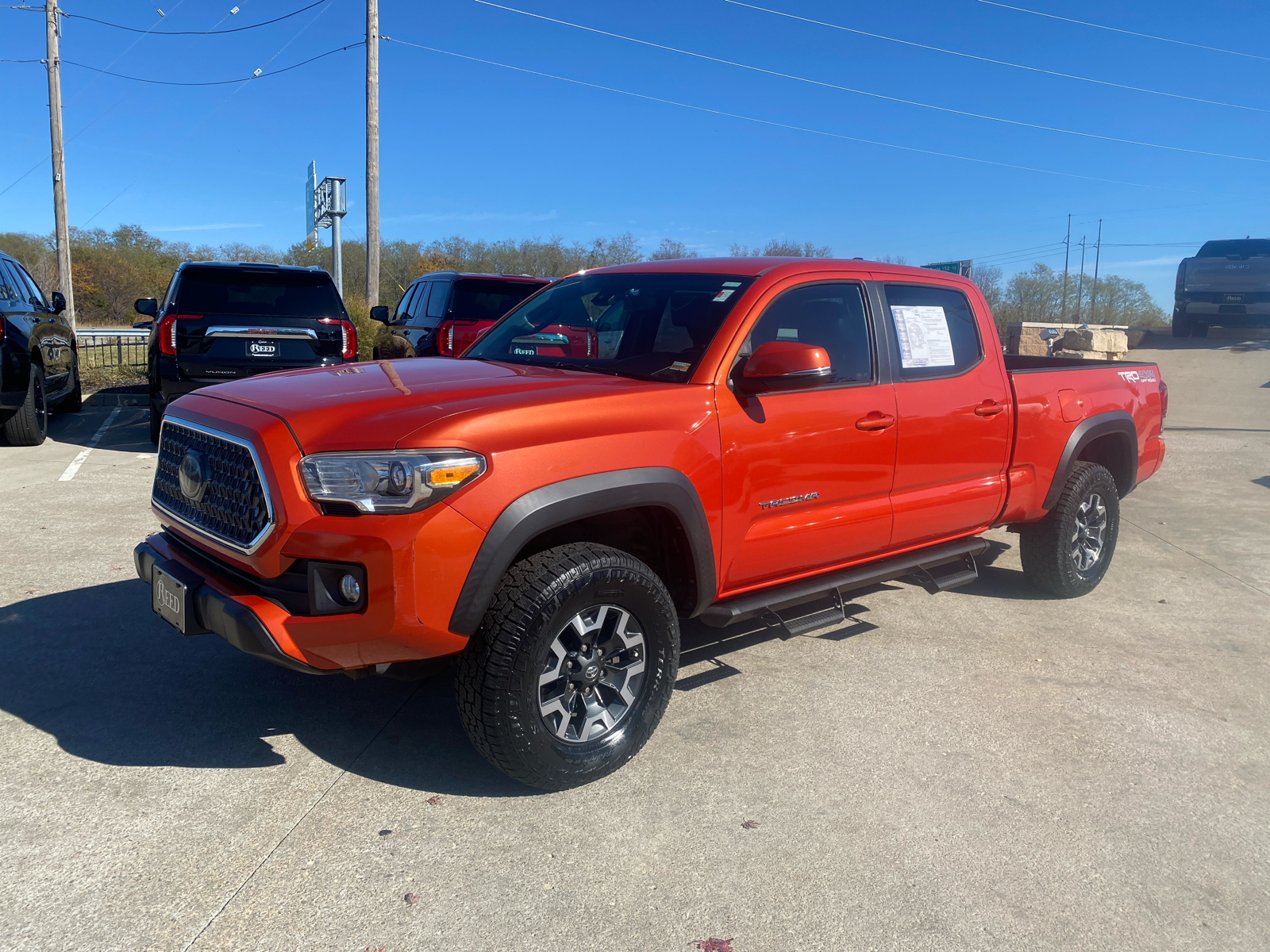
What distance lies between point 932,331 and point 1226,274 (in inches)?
806

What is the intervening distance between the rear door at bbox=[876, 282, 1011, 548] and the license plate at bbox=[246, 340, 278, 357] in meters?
6.70

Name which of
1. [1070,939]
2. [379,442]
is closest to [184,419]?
→ [379,442]

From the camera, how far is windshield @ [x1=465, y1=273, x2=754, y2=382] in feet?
12.6

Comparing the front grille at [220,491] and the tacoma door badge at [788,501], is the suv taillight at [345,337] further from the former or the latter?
the tacoma door badge at [788,501]

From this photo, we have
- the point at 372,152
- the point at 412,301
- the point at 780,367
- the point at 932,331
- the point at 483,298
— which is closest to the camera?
the point at 780,367

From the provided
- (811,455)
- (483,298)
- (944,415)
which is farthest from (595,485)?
(483,298)

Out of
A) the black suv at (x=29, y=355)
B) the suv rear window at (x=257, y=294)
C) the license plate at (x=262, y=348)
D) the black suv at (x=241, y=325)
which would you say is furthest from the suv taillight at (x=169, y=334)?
the black suv at (x=29, y=355)

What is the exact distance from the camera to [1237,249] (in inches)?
834

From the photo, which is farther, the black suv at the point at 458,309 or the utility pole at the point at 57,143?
the utility pole at the point at 57,143

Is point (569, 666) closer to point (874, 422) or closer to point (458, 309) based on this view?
point (874, 422)

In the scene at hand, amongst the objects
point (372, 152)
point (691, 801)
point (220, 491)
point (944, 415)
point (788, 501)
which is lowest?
point (691, 801)

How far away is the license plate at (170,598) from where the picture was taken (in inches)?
124

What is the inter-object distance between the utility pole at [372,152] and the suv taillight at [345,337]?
7444mm

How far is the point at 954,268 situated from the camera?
55.7 ft
